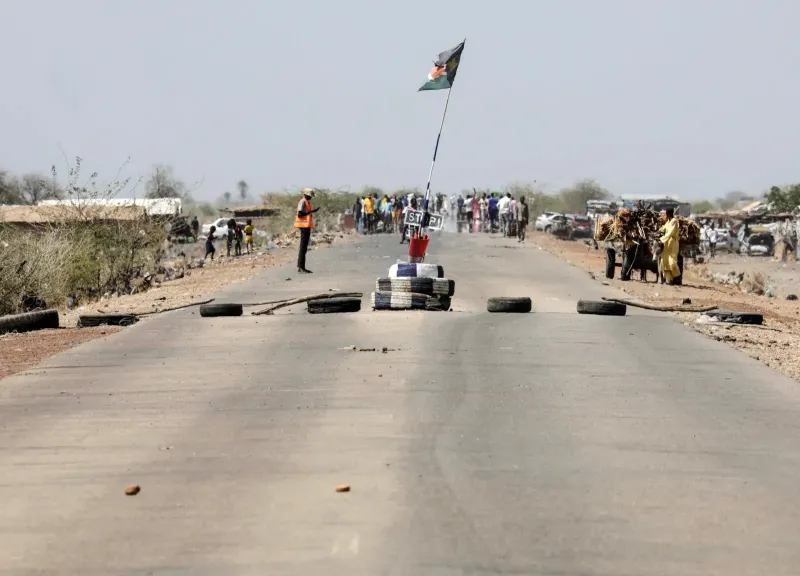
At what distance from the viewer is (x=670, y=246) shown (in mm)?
29094

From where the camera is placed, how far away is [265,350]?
1584 centimetres

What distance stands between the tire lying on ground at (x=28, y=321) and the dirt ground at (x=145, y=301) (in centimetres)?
25

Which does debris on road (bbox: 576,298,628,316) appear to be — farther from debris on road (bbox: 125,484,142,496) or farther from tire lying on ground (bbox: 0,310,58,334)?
debris on road (bbox: 125,484,142,496)

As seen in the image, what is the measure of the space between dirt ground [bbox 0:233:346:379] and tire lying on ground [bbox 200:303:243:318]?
4.34 ft

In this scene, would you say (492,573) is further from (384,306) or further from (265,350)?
(384,306)

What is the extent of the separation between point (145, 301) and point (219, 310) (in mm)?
6502

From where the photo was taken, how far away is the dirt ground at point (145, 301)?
16.8m

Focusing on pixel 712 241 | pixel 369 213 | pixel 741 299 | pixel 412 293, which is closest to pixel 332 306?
pixel 412 293

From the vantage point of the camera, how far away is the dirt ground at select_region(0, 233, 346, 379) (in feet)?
55.2

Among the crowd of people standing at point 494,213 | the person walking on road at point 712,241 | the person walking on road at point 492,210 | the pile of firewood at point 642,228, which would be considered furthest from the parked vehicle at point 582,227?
the pile of firewood at point 642,228

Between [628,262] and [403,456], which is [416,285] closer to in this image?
[628,262]

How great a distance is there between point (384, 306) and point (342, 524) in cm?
1262

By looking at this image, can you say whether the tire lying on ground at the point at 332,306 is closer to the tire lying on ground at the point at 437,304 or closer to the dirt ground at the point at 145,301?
the tire lying on ground at the point at 437,304

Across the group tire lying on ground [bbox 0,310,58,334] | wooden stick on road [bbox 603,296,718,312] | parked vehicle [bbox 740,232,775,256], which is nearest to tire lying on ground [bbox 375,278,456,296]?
wooden stick on road [bbox 603,296,718,312]
